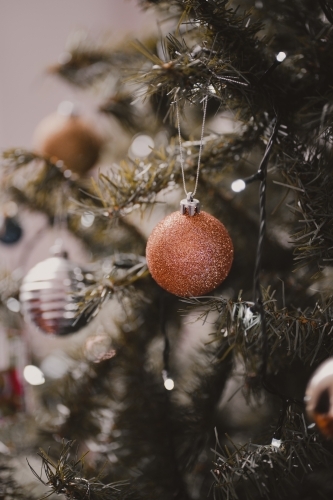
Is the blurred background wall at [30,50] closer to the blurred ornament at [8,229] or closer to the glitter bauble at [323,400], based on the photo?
the blurred ornament at [8,229]

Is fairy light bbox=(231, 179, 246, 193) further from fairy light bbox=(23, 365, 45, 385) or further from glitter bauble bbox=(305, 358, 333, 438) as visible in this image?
fairy light bbox=(23, 365, 45, 385)

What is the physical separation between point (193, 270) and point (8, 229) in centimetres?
38

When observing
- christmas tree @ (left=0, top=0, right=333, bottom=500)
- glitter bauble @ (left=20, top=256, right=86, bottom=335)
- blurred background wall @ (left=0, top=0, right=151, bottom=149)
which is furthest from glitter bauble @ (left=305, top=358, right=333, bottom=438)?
blurred background wall @ (left=0, top=0, right=151, bottom=149)

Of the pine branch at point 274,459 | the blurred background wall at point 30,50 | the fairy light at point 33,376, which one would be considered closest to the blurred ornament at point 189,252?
the pine branch at point 274,459

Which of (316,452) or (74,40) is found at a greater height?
(74,40)

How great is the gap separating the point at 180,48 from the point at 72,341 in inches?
20.5

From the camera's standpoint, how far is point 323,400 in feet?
0.75

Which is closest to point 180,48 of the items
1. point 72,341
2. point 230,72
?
point 230,72

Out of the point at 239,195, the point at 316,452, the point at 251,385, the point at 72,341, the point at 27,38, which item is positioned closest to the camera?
the point at 316,452

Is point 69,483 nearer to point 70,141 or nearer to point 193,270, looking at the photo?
point 193,270

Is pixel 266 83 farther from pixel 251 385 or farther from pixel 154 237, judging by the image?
pixel 251 385

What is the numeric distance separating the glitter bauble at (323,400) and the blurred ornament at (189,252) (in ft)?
0.40

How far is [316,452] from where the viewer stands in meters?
0.30

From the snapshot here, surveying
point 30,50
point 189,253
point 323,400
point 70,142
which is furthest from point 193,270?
point 30,50
